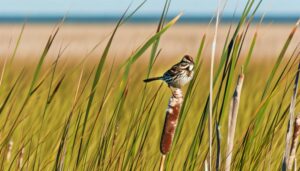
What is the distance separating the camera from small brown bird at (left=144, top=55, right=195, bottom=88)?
2.68m

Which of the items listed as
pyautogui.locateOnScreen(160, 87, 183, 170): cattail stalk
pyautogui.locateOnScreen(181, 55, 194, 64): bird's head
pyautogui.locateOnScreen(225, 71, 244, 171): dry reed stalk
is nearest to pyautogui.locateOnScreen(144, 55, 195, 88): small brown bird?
pyautogui.locateOnScreen(181, 55, 194, 64): bird's head

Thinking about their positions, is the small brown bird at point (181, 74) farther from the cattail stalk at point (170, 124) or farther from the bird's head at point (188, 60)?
the cattail stalk at point (170, 124)

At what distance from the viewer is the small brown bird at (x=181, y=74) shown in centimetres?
268

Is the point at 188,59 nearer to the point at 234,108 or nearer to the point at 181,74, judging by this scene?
the point at 181,74

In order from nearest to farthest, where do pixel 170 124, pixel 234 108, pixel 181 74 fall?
pixel 170 124 → pixel 234 108 → pixel 181 74

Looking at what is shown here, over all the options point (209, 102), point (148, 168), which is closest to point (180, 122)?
point (209, 102)

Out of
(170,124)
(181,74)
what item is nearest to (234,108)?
(170,124)

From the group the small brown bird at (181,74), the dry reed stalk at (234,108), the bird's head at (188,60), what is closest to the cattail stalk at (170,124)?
the dry reed stalk at (234,108)

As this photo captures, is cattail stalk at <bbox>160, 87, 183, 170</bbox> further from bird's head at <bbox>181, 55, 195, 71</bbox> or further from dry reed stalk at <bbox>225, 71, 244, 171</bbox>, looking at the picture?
bird's head at <bbox>181, 55, 195, 71</bbox>

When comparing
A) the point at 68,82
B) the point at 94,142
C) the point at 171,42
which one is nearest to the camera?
the point at 94,142

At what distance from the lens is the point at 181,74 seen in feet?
8.95

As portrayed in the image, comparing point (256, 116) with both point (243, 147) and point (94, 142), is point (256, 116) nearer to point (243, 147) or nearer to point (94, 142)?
point (243, 147)

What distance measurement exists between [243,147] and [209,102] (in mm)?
432

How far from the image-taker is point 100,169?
271cm
